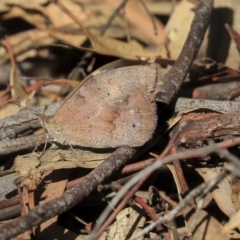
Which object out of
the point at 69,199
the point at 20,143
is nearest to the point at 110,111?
the point at 20,143

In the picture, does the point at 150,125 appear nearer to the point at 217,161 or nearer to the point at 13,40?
the point at 217,161

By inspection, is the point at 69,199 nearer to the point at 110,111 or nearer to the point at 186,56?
the point at 110,111

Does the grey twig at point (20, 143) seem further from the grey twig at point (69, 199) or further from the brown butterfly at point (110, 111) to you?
the grey twig at point (69, 199)

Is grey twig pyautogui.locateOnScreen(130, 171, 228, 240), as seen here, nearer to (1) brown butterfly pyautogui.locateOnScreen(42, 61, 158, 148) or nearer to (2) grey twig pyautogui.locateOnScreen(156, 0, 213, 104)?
(1) brown butterfly pyautogui.locateOnScreen(42, 61, 158, 148)

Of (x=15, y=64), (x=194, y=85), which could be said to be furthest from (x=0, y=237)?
Answer: (x=15, y=64)

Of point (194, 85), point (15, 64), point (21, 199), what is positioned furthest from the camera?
point (15, 64)

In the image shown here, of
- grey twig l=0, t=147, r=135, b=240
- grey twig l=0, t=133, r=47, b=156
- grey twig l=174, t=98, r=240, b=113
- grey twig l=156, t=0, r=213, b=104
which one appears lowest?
grey twig l=0, t=133, r=47, b=156

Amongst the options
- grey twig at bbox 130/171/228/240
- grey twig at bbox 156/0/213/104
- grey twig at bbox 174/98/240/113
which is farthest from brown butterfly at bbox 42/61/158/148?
grey twig at bbox 130/171/228/240
